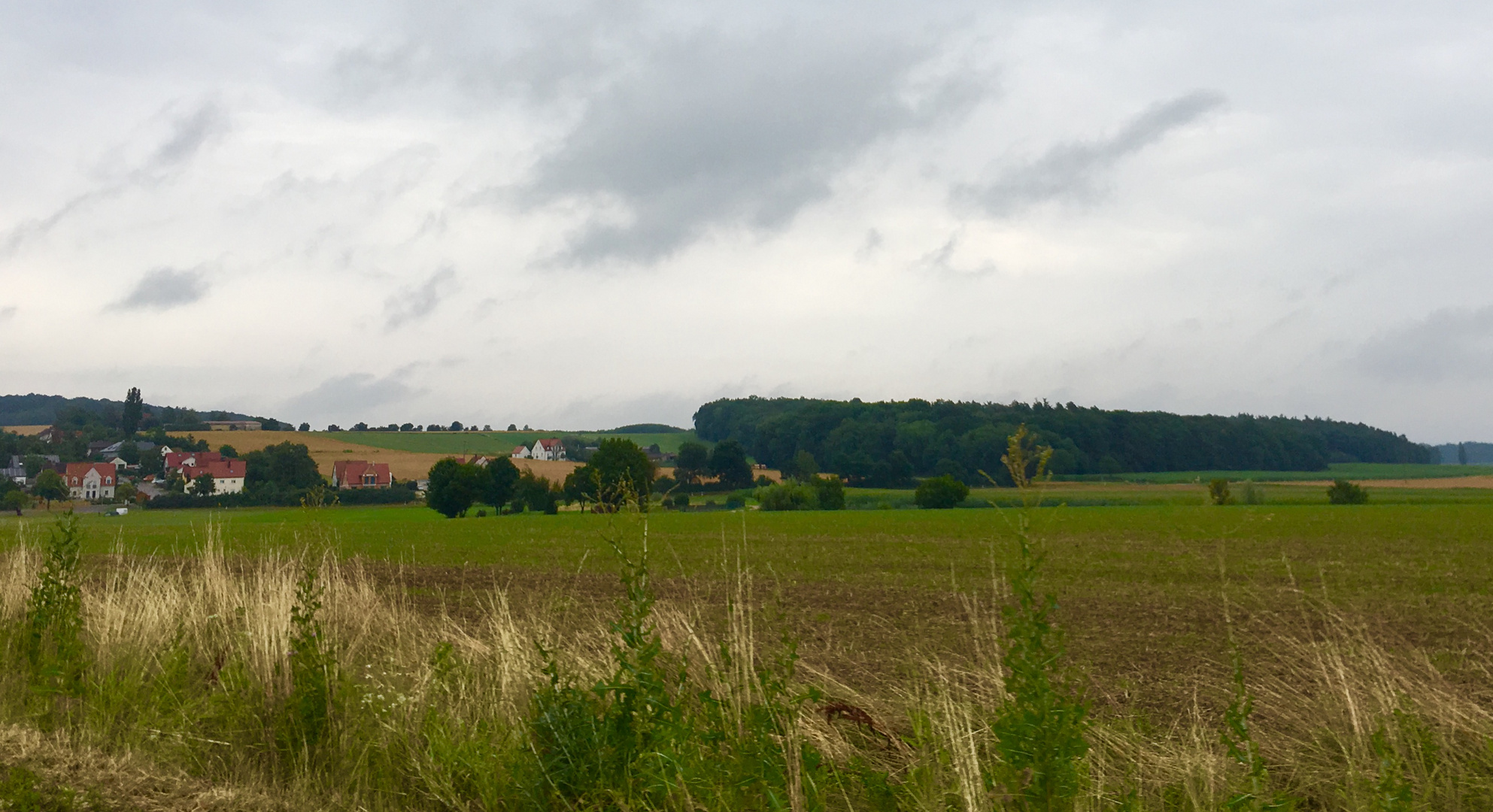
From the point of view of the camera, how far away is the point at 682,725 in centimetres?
525

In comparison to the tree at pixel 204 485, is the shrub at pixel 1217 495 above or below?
above

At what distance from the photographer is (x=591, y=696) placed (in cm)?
604

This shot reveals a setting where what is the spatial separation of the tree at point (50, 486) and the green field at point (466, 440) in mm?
34749

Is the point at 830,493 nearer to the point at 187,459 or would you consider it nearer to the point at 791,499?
the point at 791,499

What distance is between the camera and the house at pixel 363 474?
8672 cm

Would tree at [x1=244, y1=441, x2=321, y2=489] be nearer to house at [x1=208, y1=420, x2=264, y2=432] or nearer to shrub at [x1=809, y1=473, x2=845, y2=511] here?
house at [x1=208, y1=420, x2=264, y2=432]

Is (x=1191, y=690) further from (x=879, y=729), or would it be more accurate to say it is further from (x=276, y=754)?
(x=276, y=754)

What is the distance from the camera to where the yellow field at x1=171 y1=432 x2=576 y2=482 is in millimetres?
88062

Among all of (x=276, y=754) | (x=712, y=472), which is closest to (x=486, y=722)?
(x=276, y=754)

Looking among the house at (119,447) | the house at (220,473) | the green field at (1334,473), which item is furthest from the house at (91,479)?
the green field at (1334,473)

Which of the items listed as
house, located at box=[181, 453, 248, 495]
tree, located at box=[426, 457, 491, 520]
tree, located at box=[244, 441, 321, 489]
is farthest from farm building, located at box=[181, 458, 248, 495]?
tree, located at box=[426, 457, 491, 520]

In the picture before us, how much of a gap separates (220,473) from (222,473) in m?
0.11

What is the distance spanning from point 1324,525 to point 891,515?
83.5ft

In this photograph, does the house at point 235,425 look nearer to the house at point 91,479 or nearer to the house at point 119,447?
the house at point 119,447
